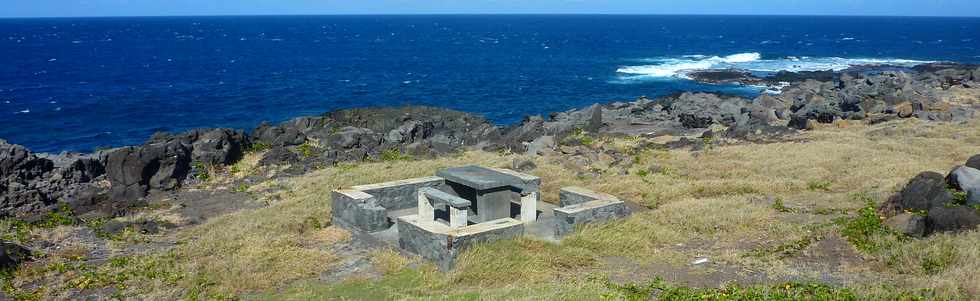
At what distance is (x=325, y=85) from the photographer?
2532 inches

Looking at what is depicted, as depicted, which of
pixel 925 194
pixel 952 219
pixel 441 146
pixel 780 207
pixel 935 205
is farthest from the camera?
pixel 441 146

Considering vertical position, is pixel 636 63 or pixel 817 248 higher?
pixel 817 248

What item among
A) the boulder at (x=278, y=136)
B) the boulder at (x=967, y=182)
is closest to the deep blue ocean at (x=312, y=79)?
the boulder at (x=278, y=136)

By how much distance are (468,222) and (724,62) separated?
74.4 meters

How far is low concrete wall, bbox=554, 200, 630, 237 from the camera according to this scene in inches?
538

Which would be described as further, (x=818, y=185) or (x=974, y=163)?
(x=818, y=185)

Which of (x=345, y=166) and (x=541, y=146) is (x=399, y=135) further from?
(x=541, y=146)

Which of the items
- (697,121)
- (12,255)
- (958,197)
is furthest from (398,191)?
(697,121)

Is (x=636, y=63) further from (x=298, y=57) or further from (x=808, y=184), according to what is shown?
(x=808, y=184)

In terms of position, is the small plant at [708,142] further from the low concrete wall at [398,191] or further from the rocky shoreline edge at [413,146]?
the low concrete wall at [398,191]

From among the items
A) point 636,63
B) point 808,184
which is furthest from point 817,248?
point 636,63

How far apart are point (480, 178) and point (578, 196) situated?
207cm

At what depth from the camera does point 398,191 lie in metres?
16.4

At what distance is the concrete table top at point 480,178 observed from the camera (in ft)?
47.5
